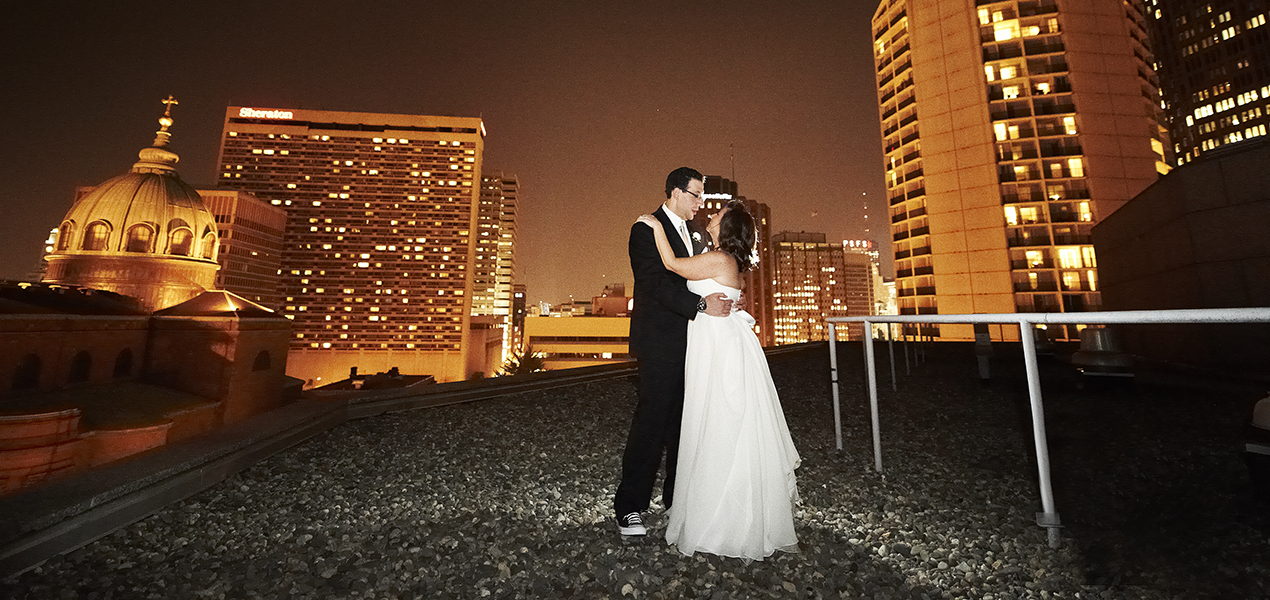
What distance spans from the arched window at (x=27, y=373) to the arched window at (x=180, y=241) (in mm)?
15562

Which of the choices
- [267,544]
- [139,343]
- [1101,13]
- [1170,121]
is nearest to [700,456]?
[267,544]

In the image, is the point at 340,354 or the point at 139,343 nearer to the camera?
the point at 139,343

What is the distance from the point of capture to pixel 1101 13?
46188 mm

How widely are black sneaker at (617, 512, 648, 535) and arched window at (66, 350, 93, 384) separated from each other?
81.4 feet

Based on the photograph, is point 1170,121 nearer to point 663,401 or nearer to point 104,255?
point 663,401

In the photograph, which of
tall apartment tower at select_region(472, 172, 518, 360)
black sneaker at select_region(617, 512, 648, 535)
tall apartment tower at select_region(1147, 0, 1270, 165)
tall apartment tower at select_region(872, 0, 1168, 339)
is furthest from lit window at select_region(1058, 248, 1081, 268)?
tall apartment tower at select_region(472, 172, 518, 360)

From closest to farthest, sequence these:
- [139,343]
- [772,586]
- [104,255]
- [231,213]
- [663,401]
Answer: [772,586] → [663,401] → [139,343] → [104,255] → [231,213]

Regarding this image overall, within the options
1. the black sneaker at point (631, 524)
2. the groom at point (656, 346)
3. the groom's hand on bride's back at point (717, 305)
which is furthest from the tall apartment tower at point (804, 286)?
the black sneaker at point (631, 524)

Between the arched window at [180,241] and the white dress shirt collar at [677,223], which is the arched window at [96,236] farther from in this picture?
the white dress shirt collar at [677,223]

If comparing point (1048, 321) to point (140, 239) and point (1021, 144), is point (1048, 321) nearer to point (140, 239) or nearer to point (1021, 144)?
point (140, 239)

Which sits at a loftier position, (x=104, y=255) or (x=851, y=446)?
(x=104, y=255)

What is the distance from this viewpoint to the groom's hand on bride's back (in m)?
3.13

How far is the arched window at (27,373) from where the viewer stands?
14676mm

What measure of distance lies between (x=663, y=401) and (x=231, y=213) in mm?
149598
